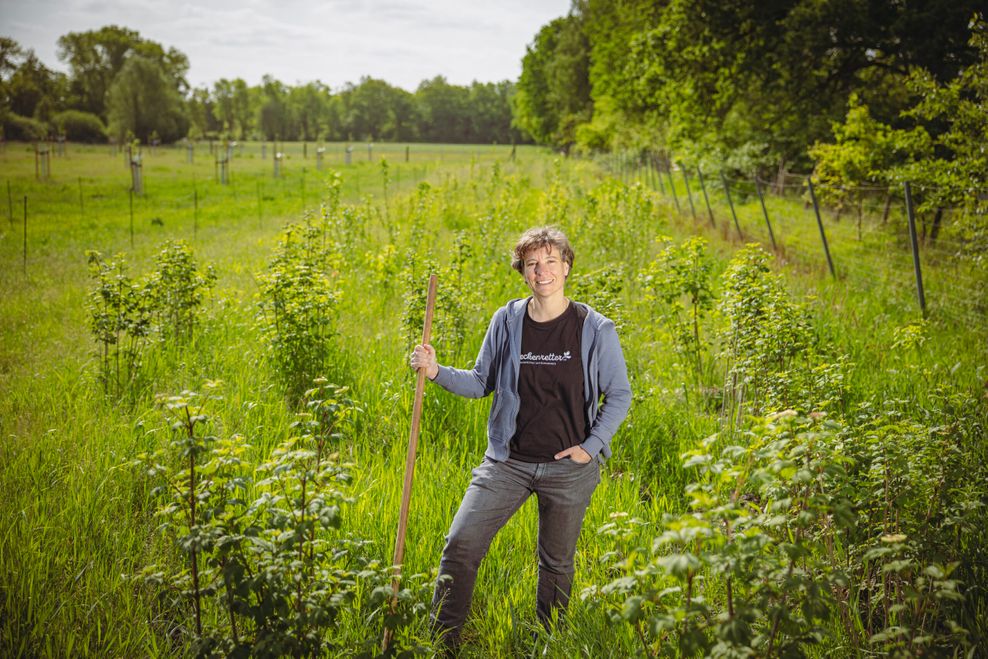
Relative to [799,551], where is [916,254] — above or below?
above

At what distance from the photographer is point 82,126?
5459 cm

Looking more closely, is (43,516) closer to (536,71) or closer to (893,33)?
(893,33)

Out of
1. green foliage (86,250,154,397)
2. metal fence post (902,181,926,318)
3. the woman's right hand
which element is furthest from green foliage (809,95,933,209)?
green foliage (86,250,154,397)

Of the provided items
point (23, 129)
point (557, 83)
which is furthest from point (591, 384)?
point (557, 83)

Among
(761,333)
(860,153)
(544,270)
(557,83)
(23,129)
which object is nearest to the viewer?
(544,270)

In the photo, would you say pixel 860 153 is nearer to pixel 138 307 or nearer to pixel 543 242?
pixel 543 242

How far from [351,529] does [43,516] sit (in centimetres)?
173

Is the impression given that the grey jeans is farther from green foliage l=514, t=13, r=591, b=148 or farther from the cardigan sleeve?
green foliage l=514, t=13, r=591, b=148

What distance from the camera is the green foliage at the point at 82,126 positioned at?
172 ft

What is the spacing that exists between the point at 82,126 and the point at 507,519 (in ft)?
216

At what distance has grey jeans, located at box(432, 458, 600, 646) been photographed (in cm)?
279

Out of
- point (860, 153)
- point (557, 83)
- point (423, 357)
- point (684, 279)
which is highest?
point (557, 83)

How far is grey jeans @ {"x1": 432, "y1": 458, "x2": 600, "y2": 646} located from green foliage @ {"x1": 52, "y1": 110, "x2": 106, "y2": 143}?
204 ft

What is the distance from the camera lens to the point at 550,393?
119 inches
